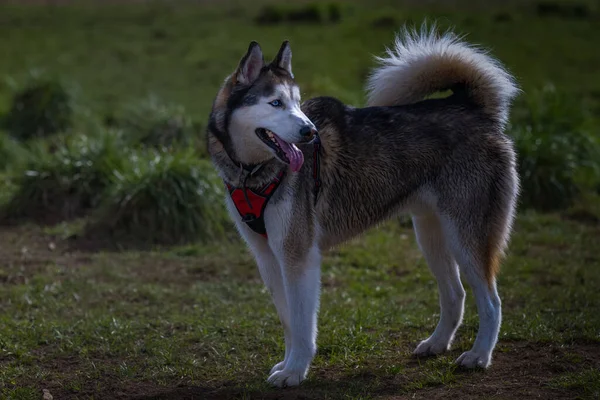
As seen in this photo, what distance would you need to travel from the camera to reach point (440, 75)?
5992mm

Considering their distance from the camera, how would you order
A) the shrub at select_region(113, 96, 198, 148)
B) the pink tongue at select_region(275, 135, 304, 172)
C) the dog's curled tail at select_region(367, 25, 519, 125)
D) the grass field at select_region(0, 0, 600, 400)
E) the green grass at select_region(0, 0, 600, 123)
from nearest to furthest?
the pink tongue at select_region(275, 135, 304, 172)
the grass field at select_region(0, 0, 600, 400)
the dog's curled tail at select_region(367, 25, 519, 125)
the shrub at select_region(113, 96, 198, 148)
the green grass at select_region(0, 0, 600, 123)

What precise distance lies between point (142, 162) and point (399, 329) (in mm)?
3870

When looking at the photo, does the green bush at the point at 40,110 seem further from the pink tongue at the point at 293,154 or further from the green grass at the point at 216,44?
the pink tongue at the point at 293,154

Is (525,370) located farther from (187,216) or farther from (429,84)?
(187,216)

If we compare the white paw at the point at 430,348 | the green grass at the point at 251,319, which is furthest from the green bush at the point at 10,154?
the white paw at the point at 430,348

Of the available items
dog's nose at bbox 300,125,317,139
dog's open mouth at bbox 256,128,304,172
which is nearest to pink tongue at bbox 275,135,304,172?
dog's open mouth at bbox 256,128,304,172

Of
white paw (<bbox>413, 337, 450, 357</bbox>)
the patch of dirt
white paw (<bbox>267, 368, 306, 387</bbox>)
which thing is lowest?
white paw (<bbox>413, 337, 450, 357</bbox>)

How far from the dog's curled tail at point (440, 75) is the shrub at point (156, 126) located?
4.77 m

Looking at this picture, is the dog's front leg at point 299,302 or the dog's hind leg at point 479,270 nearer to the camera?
the dog's front leg at point 299,302

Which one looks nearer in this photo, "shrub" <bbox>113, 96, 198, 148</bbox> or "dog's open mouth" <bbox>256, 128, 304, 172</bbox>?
"dog's open mouth" <bbox>256, 128, 304, 172</bbox>

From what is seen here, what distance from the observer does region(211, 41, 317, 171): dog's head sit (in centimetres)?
503

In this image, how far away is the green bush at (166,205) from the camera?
29.0 feet

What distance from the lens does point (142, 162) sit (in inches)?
366

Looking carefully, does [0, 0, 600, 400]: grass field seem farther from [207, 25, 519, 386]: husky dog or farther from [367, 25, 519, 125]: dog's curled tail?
[367, 25, 519, 125]: dog's curled tail
